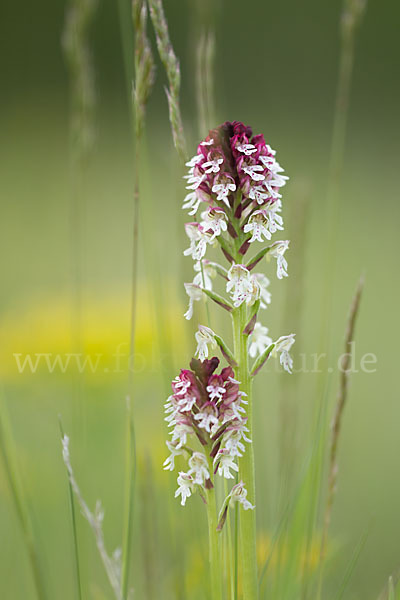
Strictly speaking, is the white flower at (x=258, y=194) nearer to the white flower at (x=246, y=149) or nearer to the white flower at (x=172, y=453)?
the white flower at (x=246, y=149)

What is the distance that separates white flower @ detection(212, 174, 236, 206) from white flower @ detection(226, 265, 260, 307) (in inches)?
1.7

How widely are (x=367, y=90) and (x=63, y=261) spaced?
150cm

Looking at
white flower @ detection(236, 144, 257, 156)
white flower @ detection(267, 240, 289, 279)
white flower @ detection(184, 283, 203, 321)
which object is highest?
white flower @ detection(236, 144, 257, 156)

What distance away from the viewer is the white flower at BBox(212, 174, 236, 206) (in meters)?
0.40

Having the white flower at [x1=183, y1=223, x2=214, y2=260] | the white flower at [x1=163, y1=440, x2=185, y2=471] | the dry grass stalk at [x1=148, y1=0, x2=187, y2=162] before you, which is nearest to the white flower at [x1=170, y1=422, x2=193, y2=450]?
the white flower at [x1=163, y1=440, x2=185, y2=471]

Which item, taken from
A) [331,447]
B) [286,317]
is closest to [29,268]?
[286,317]

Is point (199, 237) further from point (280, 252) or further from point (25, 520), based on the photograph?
point (25, 520)

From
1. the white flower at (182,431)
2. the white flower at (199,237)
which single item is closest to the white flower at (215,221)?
the white flower at (199,237)

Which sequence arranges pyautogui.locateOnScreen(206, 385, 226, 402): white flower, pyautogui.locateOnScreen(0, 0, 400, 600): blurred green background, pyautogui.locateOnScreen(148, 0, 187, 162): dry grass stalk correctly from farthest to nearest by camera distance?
pyautogui.locateOnScreen(0, 0, 400, 600): blurred green background, pyautogui.locateOnScreen(148, 0, 187, 162): dry grass stalk, pyautogui.locateOnScreen(206, 385, 226, 402): white flower

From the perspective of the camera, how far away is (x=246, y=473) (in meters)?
0.42

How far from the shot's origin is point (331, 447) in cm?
52

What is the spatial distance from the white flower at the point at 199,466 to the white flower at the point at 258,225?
0.14m

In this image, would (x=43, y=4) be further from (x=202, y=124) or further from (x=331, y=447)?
(x=331, y=447)

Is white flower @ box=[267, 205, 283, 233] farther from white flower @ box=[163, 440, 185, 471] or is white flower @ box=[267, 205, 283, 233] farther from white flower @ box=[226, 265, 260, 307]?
white flower @ box=[163, 440, 185, 471]
